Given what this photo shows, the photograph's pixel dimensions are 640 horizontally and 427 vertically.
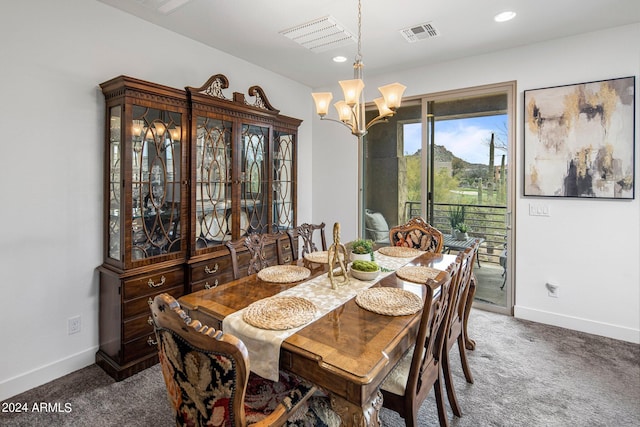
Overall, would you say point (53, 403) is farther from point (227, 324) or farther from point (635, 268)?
point (635, 268)

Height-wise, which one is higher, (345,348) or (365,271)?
(365,271)

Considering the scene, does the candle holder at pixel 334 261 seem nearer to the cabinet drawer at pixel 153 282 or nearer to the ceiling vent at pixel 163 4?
the cabinet drawer at pixel 153 282

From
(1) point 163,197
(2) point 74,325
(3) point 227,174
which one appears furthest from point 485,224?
(2) point 74,325

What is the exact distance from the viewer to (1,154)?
6.88ft

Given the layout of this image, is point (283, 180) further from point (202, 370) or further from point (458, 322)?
point (202, 370)

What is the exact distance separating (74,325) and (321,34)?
9.93ft

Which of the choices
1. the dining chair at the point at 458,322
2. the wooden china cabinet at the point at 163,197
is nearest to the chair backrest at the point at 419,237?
the dining chair at the point at 458,322

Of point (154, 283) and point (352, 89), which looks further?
point (154, 283)

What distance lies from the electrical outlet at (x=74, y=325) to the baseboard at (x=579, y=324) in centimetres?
387

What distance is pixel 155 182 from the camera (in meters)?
2.56

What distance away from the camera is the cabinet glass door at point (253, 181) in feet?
10.7

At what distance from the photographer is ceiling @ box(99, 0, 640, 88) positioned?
8.25 ft

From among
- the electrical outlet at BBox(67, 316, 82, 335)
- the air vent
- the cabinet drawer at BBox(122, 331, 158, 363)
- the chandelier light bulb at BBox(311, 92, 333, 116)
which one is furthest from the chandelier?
the electrical outlet at BBox(67, 316, 82, 335)

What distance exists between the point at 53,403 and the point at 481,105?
4385 millimetres
